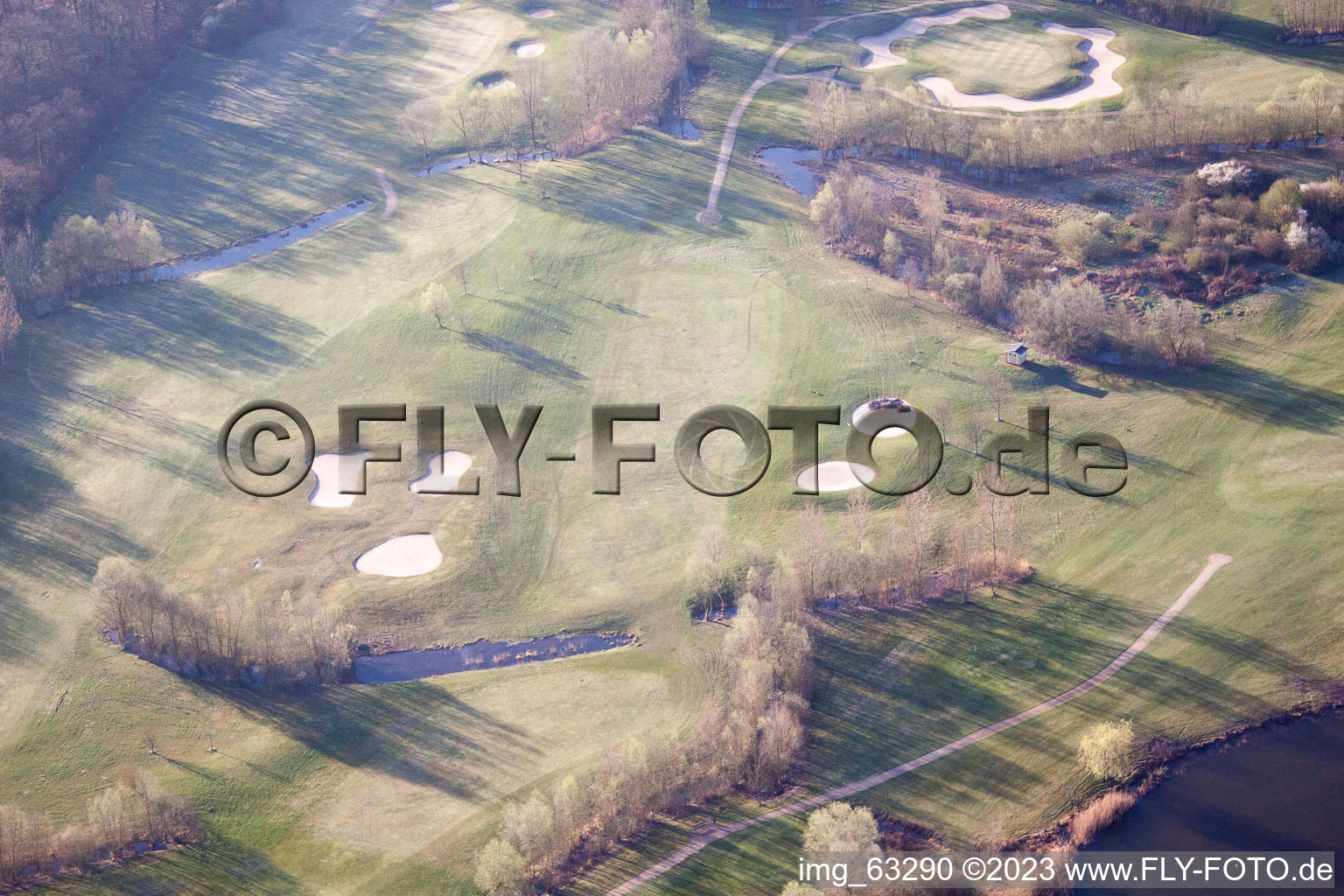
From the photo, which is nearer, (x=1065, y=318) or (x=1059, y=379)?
(x=1059, y=379)

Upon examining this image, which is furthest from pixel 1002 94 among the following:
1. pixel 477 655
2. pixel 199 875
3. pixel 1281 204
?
pixel 199 875

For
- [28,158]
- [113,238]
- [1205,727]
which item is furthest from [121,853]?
[28,158]

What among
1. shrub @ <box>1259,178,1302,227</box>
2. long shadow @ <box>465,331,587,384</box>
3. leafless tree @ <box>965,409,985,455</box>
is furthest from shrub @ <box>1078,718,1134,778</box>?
shrub @ <box>1259,178,1302,227</box>

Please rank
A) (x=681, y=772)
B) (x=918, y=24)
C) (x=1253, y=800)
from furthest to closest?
(x=918, y=24) → (x=681, y=772) → (x=1253, y=800)

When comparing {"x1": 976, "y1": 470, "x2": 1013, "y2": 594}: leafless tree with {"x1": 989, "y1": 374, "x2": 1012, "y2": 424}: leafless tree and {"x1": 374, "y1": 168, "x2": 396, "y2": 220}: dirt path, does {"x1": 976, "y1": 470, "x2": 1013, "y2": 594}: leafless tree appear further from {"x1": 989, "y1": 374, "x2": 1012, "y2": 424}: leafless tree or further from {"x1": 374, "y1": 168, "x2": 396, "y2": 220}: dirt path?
{"x1": 374, "y1": 168, "x2": 396, "y2": 220}: dirt path

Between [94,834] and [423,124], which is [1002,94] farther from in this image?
[94,834]

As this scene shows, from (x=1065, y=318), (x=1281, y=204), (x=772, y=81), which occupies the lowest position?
(x=1065, y=318)

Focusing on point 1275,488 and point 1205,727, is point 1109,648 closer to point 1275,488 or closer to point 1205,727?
point 1205,727
